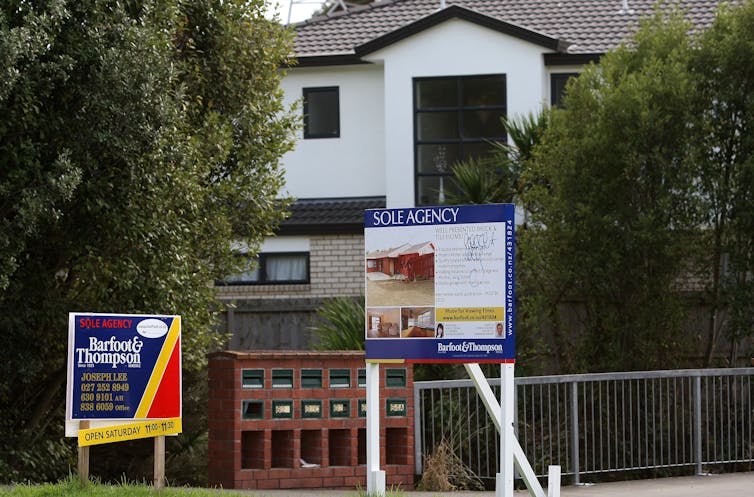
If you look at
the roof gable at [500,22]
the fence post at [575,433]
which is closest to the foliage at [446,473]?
the fence post at [575,433]

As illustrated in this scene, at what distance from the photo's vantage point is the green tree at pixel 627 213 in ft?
54.2

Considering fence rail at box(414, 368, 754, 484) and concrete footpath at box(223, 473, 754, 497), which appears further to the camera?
fence rail at box(414, 368, 754, 484)

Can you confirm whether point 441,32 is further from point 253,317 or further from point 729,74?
point 729,74

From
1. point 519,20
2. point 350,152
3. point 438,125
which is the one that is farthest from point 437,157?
point 519,20

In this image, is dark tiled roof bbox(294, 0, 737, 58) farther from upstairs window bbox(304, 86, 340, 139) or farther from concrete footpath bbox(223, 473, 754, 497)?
concrete footpath bbox(223, 473, 754, 497)

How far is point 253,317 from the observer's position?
23000 mm

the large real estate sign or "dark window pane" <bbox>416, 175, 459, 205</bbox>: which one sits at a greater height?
"dark window pane" <bbox>416, 175, 459, 205</bbox>

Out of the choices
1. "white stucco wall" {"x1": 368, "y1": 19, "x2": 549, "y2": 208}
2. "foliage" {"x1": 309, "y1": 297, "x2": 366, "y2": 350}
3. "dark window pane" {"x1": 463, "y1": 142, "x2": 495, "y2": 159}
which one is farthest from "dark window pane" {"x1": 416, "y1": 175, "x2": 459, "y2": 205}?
"foliage" {"x1": 309, "y1": 297, "x2": 366, "y2": 350}

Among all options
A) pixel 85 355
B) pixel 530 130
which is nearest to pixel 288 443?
pixel 85 355

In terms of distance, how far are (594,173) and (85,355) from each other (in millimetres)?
8234

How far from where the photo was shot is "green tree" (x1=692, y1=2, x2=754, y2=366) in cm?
1670

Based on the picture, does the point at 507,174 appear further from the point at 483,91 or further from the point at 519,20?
the point at 519,20

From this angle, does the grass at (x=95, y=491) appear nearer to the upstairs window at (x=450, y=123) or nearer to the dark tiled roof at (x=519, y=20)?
the upstairs window at (x=450, y=123)

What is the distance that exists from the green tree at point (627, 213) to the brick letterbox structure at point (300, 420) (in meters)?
4.07
